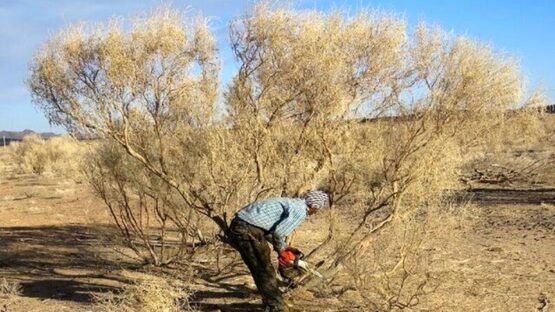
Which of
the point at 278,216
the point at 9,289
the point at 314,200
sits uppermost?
the point at 314,200

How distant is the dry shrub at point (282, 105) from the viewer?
28.3 feet

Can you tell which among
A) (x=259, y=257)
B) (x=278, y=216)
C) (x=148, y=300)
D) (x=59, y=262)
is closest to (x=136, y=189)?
(x=59, y=262)

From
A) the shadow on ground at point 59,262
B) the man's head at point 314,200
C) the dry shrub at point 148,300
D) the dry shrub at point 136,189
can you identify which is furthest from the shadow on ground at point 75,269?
the man's head at point 314,200

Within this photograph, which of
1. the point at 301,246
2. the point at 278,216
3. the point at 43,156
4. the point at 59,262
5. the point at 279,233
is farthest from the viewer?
the point at 43,156

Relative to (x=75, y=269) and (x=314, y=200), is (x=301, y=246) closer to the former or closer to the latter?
(x=75, y=269)

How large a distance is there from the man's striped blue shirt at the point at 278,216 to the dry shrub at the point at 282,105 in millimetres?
1592

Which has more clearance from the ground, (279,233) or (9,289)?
(279,233)

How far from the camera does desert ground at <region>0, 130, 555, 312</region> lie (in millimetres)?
8680

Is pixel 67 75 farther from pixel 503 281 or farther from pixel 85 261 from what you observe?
pixel 503 281

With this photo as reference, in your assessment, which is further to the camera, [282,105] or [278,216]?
[282,105]

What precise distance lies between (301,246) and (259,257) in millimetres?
5587

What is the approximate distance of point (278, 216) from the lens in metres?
6.98

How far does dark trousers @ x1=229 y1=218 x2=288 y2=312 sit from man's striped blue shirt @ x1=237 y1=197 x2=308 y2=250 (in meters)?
0.09

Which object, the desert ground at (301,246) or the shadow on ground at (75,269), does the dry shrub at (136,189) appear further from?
the shadow on ground at (75,269)
